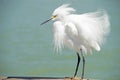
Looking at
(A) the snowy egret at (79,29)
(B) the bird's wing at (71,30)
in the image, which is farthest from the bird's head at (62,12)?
(B) the bird's wing at (71,30)

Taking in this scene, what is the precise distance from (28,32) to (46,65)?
314mm

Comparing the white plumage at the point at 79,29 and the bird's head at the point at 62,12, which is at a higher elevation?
the bird's head at the point at 62,12

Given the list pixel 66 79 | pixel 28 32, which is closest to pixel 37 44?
pixel 28 32

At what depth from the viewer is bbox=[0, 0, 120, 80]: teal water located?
125 inches

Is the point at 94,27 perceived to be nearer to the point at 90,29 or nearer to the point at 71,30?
the point at 90,29

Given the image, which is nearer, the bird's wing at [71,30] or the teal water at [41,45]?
the bird's wing at [71,30]

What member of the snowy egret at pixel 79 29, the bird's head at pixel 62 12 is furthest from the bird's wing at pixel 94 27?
the bird's head at pixel 62 12

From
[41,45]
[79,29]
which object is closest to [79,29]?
[79,29]

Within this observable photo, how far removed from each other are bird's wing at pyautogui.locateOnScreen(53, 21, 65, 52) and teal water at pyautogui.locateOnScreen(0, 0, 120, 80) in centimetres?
4

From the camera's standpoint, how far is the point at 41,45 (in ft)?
10.5

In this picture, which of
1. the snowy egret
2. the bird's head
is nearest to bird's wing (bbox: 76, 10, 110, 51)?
the snowy egret

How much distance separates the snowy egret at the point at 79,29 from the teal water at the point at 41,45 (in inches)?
2.0

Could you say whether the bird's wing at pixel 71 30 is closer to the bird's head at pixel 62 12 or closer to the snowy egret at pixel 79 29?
the snowy egret at pixel 79 29

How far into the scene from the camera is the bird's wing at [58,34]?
3.11 m
